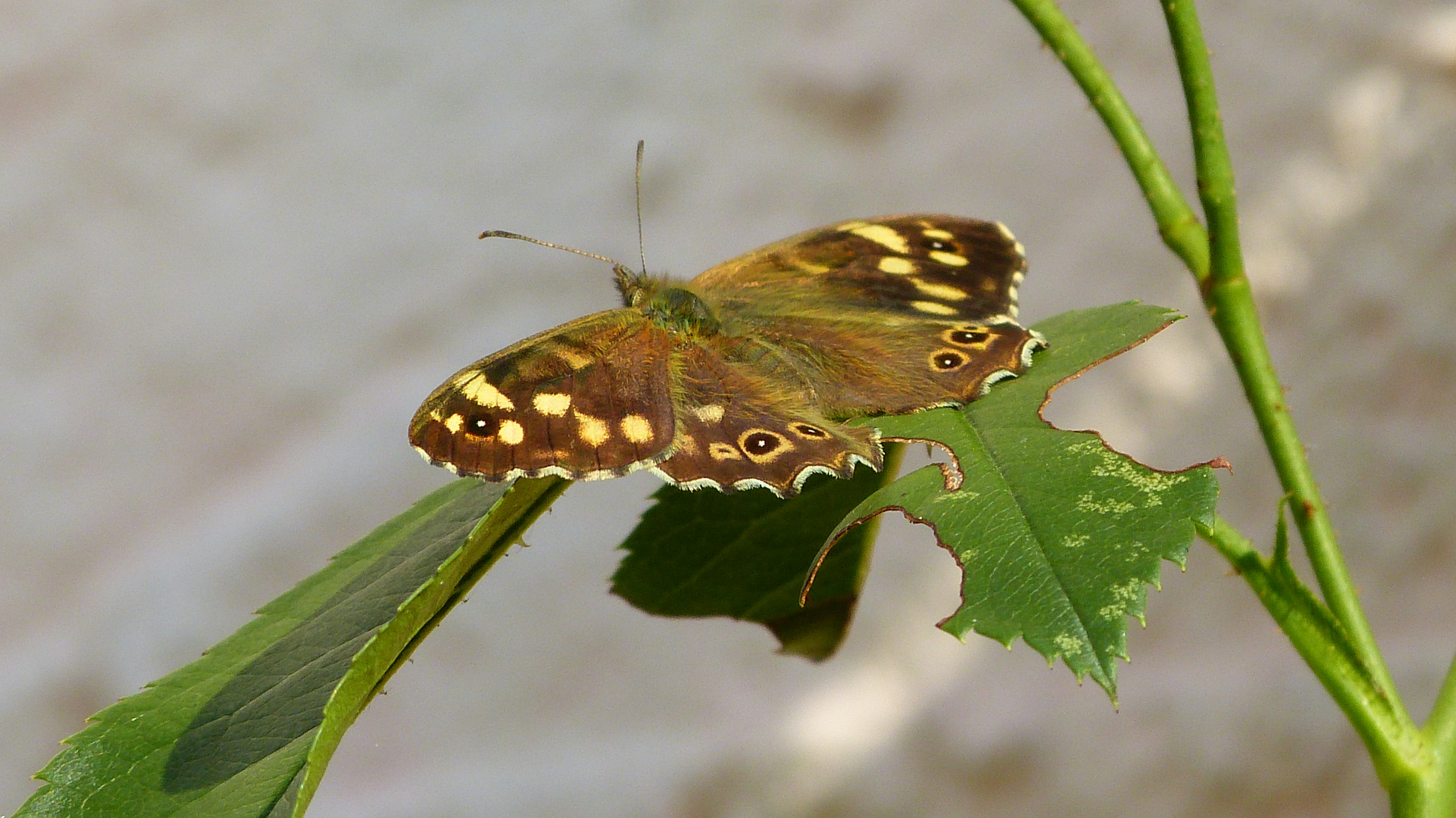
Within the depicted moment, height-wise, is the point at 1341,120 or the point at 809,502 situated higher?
the point at 1341,120

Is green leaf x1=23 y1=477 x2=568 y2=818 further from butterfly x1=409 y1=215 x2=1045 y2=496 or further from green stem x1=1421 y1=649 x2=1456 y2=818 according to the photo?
green stem x1=1421 y1=649 x2=1456 y2=818

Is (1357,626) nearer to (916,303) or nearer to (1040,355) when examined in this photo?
(1040,355)

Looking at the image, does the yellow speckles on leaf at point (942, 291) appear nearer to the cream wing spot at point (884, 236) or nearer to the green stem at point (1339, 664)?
the cream wing spot at point (884, 236)

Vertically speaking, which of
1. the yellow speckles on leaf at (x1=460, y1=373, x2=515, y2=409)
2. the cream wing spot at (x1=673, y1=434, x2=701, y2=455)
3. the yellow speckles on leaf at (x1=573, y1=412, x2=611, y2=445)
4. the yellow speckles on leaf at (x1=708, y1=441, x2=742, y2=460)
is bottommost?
the yellow speckles on leaf at (x1=708, y1=441, x2=742, y2=460)

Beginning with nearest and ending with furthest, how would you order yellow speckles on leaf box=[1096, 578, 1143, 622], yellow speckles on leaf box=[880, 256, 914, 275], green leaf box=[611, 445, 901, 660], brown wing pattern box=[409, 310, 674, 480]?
1. yellow speckles on leaf box=[1096, 578, 1143, 622]
2. brown wing pattern box=[409, 310, 674, 480]
3. green leaf box=[611, 445, 901, 660]
4. yellow speckles on leaf box=[880, 256, 914, 275]

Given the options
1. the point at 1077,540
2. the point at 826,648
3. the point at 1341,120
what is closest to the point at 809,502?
the point at 826,648

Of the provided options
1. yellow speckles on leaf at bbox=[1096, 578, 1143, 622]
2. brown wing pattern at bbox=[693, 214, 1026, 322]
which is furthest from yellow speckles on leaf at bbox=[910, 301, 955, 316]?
yellow speckles on leaf at bbox=[1096, 578, 1143, 622]

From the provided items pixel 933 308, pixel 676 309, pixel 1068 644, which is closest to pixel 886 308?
pixel 933 308

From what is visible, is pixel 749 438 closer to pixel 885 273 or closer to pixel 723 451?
pixel 723 451
